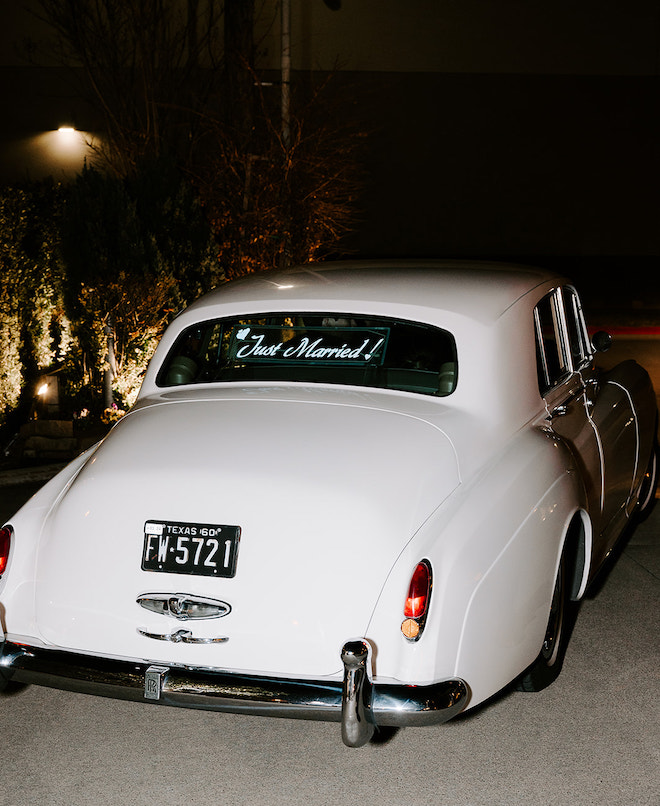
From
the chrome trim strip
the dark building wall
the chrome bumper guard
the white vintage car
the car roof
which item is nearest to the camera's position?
the chrome bumper guard

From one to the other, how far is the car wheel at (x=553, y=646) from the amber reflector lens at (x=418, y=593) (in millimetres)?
1002

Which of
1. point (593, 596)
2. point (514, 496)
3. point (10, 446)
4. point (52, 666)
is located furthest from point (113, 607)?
point (10, 446)

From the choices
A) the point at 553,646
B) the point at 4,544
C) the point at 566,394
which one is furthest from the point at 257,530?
the point at 566,394

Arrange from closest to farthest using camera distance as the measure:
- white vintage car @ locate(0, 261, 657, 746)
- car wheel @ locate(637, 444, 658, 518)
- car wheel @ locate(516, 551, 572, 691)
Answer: white vintage car @ locate(0, 261, 657, 746) < car wheel @ locate(516, 551, 572, 691) < car wheel @ locate(637, 444, 658, 518)

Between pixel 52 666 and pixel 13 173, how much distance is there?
20851 millimetres

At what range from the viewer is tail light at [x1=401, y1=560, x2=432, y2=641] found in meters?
3.47

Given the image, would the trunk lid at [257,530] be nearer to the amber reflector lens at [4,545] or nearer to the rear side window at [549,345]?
the amber reflector lens at [4,545]

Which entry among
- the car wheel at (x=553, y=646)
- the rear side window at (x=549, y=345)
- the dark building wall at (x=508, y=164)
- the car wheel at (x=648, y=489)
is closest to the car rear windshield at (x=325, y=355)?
the rear side window at (x=549, y=345)

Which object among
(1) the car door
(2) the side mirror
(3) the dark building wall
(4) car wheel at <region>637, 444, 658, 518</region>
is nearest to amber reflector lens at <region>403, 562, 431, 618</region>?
(1) the car door

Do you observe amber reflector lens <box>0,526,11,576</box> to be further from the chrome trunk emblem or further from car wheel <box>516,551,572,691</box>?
car wheel <box>516,551,572,691</box>

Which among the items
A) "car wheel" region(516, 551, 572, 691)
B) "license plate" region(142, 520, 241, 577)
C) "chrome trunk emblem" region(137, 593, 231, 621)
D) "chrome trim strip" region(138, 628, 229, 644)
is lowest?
"car wheel" region(516, 551, 572, 691)

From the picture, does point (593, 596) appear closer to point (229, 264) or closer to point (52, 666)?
point (52, 666)

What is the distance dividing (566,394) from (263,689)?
2.39 metres

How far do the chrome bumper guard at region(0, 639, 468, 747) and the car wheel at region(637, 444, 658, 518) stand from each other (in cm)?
391
